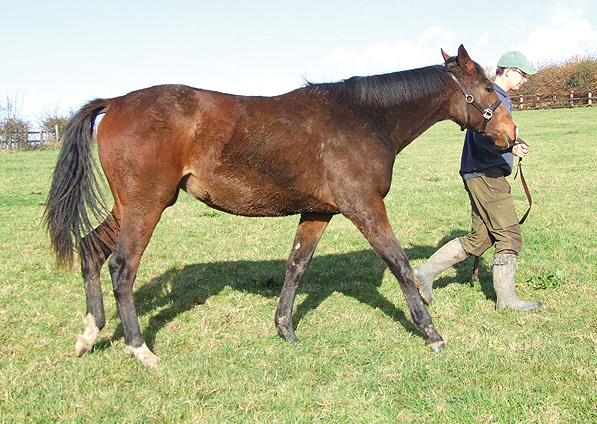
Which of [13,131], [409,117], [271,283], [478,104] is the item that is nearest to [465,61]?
[478,104]

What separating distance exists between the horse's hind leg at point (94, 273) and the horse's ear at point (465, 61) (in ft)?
11.4

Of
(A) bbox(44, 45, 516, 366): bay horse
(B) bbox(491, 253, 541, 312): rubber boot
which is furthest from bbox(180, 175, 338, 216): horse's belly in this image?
(B) bbox(491, 253, 541, 312): rubber boot

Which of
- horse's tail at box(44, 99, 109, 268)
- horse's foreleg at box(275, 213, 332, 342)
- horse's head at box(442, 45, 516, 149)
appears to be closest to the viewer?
horse's tail at box(44, 99, 109, 268)

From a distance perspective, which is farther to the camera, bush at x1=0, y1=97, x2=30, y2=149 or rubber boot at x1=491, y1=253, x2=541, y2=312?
bush at x1=0, y1=97, x2=30, y2=149

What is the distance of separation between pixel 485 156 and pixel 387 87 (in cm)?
137

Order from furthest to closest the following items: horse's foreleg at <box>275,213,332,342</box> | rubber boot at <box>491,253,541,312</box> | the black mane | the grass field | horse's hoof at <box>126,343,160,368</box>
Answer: rubber boot at <box>491,253,541,312</box> → horse's foreleg at <box>275,213,332,342</box> → the black mane → horse's hoof at <box>126,343,160,368</box> → the grass field

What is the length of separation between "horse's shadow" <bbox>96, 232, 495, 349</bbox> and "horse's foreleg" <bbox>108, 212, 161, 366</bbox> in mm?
478

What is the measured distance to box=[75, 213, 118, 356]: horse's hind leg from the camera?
424 cm

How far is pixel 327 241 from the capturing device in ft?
26.7

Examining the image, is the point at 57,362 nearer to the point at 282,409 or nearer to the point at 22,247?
the point at 282,409

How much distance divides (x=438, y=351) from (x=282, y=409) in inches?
60.0

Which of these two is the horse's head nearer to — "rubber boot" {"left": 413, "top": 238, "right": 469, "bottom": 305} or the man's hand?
the man's hand

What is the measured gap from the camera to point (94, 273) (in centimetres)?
445

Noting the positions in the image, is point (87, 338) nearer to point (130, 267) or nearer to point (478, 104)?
point (130, 267)
